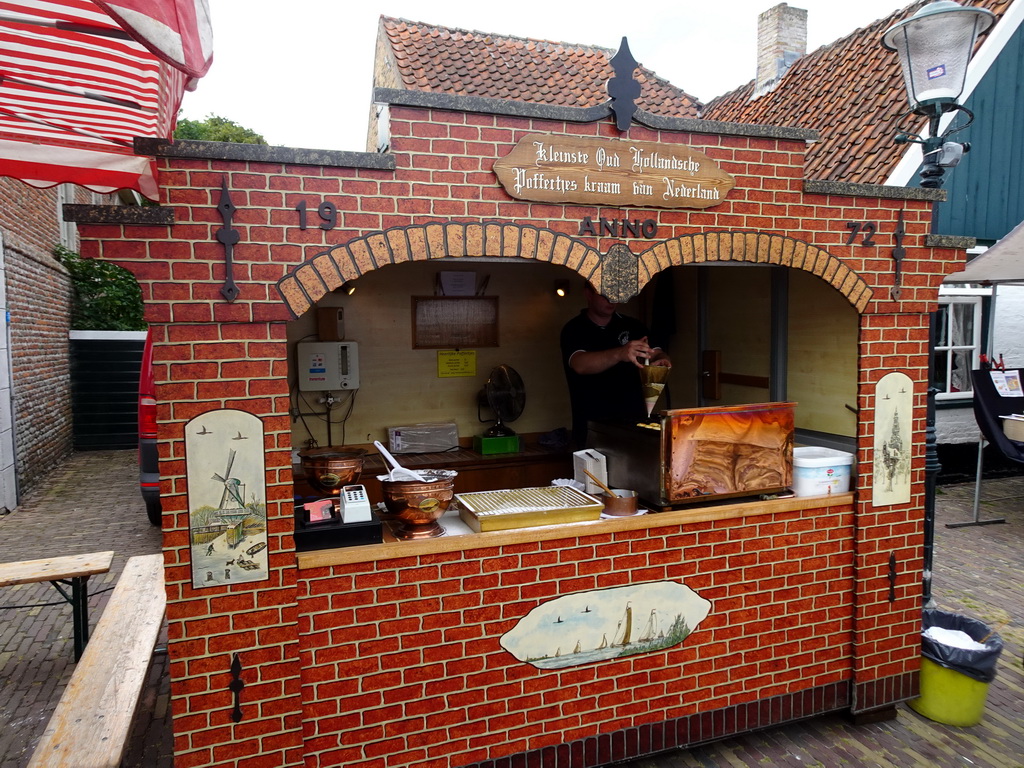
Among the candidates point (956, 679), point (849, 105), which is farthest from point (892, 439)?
point (849, 105)

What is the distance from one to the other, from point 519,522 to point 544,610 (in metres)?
0.47

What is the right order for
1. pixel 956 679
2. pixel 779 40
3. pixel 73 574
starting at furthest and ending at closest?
pixel 779 40 → pixel 73 574 → pixel 956 679

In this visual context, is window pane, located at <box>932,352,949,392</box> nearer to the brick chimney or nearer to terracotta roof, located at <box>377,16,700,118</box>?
the brick chimney

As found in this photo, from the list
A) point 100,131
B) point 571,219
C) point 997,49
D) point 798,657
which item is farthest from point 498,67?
point 798,657

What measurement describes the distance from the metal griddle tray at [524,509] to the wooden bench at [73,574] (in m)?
2.88

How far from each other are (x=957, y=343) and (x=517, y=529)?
900 cm

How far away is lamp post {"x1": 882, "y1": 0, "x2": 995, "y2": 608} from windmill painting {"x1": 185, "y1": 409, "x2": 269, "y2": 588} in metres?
3.83

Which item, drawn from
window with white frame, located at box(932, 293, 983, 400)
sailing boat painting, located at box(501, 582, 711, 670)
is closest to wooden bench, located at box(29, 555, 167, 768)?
sailing boat painting, located at box(501, 582, 711, 670)

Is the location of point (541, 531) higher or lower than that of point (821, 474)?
lower

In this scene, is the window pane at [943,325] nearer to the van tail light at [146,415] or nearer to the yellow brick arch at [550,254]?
the yellow brick arch at [550,254]

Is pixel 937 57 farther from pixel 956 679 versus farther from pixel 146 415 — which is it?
pixel 146 415

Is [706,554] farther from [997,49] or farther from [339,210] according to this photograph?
[997,49]

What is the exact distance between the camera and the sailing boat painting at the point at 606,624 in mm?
3344

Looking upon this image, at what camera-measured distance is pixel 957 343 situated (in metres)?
9.55
